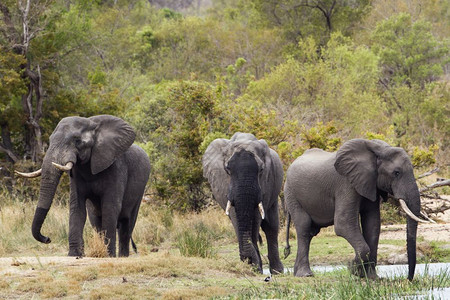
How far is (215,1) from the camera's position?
78.0m

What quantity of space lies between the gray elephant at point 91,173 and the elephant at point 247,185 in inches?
59.1

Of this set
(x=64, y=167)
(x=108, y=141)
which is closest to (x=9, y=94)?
(x=108, y=141)

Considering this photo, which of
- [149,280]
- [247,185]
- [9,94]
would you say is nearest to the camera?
[149,280]

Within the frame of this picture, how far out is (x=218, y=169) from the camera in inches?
453

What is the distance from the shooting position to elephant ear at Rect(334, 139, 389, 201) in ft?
35.5

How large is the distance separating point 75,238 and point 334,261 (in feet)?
15.3

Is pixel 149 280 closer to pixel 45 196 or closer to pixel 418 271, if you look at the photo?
pixel 45 196

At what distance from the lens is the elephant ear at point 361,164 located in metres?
10.8

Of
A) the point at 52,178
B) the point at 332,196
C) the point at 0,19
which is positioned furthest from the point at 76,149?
the point at 0,19

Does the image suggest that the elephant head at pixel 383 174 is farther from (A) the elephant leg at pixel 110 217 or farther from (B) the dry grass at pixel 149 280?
(A) the elephant leg at pixel 110 217

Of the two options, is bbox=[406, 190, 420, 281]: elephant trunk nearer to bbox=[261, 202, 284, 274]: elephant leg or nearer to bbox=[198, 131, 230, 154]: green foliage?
bbox=[261, 202, 284, 274]: elephant leg

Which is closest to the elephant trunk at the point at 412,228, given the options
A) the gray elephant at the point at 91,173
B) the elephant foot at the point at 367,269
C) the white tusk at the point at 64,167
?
the elephant foot at the point at 367,269

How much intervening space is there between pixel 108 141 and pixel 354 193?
3.83 m

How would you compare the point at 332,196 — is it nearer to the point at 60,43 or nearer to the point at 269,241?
the point at 269,241
